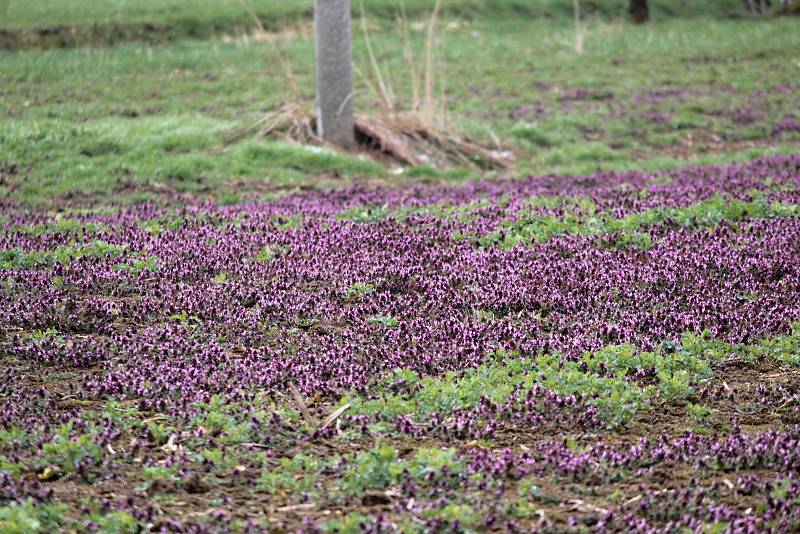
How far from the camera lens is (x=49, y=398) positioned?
6.11m

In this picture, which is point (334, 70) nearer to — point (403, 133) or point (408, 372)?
point (403, 133)

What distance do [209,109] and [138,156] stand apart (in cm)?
515

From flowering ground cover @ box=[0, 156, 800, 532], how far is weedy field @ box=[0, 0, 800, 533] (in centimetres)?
2

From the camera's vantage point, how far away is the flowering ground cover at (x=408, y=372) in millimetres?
5020

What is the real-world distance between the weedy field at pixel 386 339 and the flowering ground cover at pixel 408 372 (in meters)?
0.02

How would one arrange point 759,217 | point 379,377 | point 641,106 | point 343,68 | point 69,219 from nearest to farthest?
point 379,377, point 759,217, point 69,219, point 343,68, point 641,106

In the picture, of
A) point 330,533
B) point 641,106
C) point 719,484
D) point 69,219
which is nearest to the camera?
point 330,533

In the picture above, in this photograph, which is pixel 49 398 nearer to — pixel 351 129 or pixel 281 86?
pixel 351 129

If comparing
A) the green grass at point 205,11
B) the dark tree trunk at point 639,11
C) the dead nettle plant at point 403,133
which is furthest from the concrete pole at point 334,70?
the dark tree trunk at point 639,11

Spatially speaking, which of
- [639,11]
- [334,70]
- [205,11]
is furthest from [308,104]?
[639,11]

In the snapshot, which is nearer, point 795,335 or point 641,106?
point 795,335

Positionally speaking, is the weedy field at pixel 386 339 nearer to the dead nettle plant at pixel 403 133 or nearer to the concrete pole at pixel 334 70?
the dead nettle plant at pixel 403 133

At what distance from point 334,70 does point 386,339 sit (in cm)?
1024

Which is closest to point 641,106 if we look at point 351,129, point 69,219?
point 351,129
